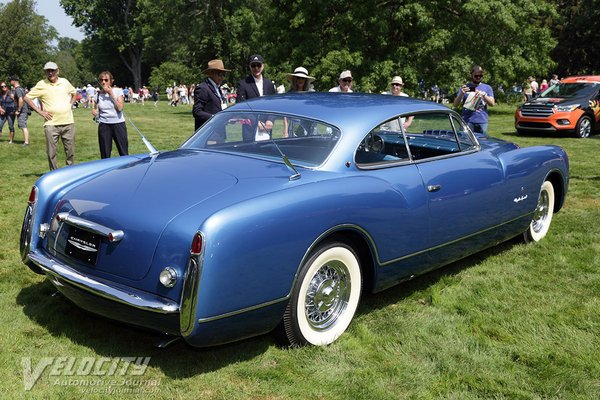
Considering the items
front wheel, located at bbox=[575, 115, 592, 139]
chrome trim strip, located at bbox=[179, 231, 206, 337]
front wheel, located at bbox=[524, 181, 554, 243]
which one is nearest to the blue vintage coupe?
chrome trim strip, located at bbox=[179, 231, 206, 337]

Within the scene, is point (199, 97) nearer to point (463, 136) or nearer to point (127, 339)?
point (463, 136)

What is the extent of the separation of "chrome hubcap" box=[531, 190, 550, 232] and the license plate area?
4.43 m

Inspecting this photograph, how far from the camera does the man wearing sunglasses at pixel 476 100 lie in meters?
8.33

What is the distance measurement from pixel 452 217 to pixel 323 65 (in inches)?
710

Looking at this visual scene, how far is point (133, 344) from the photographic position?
3637mm

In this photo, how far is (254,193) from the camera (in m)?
3.38

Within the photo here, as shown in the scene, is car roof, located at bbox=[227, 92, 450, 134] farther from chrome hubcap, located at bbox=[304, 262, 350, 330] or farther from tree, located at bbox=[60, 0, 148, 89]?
tree, located at bbox=[60, 0, 148, 89]

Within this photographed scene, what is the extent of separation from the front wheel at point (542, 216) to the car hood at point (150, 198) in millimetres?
3326

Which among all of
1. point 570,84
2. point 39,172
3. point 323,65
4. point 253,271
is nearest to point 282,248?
point 253,271

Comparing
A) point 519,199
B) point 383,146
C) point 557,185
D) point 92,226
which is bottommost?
point 557,185

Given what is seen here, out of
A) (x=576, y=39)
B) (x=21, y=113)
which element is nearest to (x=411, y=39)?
(x=21, y=113)

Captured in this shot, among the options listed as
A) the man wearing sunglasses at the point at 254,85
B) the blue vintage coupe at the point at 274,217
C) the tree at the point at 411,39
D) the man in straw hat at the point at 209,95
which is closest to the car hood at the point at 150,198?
the blue vintage coupe at the point at 274,217

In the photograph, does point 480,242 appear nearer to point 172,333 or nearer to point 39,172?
point 172,333

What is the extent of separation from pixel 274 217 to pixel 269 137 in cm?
135
